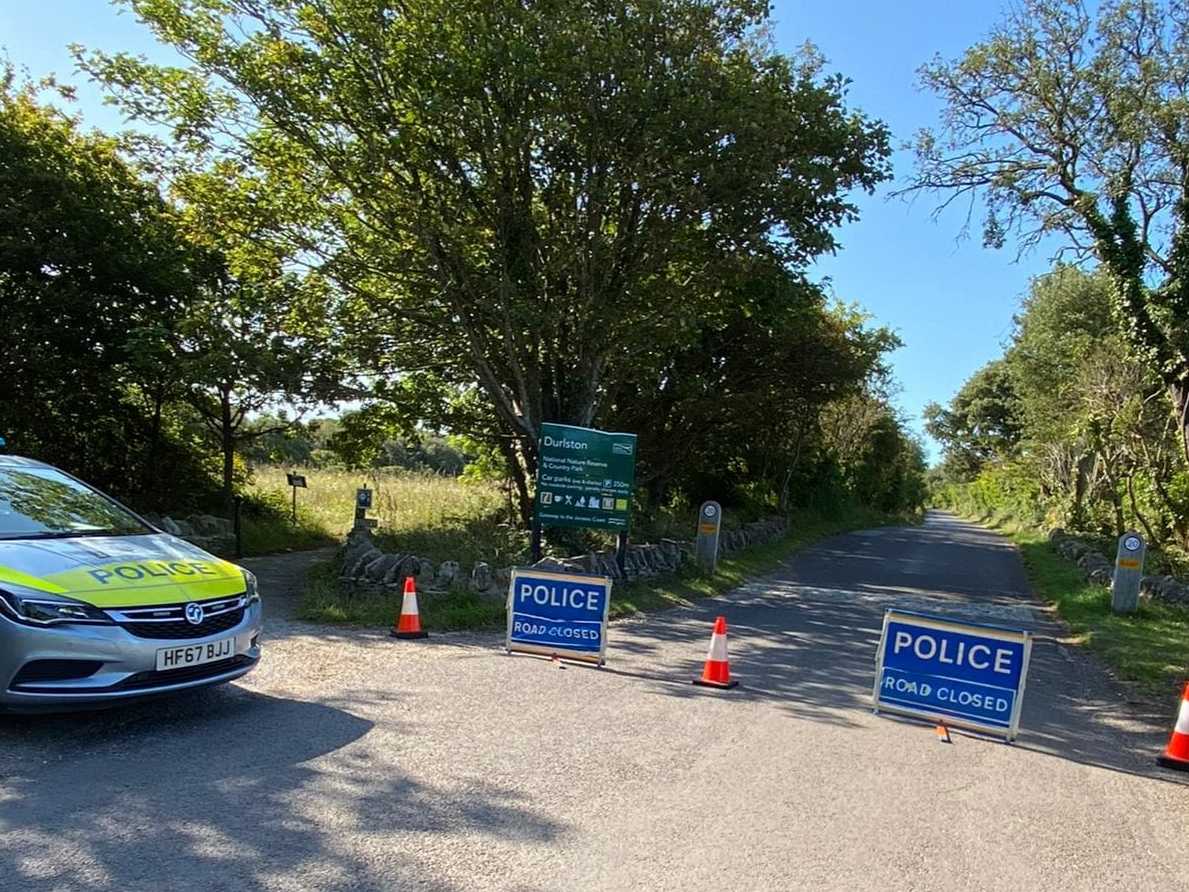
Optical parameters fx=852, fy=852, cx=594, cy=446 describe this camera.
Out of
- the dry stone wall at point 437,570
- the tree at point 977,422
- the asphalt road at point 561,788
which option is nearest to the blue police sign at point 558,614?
the asphalt road at point 561,788

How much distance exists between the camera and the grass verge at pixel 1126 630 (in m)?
8.81

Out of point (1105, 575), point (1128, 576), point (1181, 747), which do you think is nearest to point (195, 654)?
point (1181, 747)

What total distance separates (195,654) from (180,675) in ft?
0.48

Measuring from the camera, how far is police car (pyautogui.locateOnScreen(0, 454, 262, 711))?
4891 millimetres

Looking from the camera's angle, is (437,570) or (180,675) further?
(437,570)

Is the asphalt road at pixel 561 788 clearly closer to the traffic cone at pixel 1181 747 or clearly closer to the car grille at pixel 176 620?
the traffic cone at pixel 1181 747

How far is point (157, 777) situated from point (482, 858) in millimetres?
2046

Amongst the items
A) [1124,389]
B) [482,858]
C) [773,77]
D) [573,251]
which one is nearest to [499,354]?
[573,251]

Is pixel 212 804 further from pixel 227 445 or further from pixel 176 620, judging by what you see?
pixel 227 445

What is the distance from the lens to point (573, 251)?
13586 millimetres

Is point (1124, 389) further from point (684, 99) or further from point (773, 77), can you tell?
point (684, 99)

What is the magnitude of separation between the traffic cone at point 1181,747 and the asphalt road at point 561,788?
0.15m

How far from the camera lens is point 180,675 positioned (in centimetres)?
534

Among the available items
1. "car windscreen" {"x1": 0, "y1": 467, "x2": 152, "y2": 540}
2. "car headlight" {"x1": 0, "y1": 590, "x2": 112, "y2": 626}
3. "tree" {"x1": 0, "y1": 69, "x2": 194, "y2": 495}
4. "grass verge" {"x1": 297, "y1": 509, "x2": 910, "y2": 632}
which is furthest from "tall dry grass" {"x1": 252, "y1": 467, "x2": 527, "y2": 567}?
"car headlight" {"x1": 0, "y1": 590, "x2": 112, "y2": 626}
